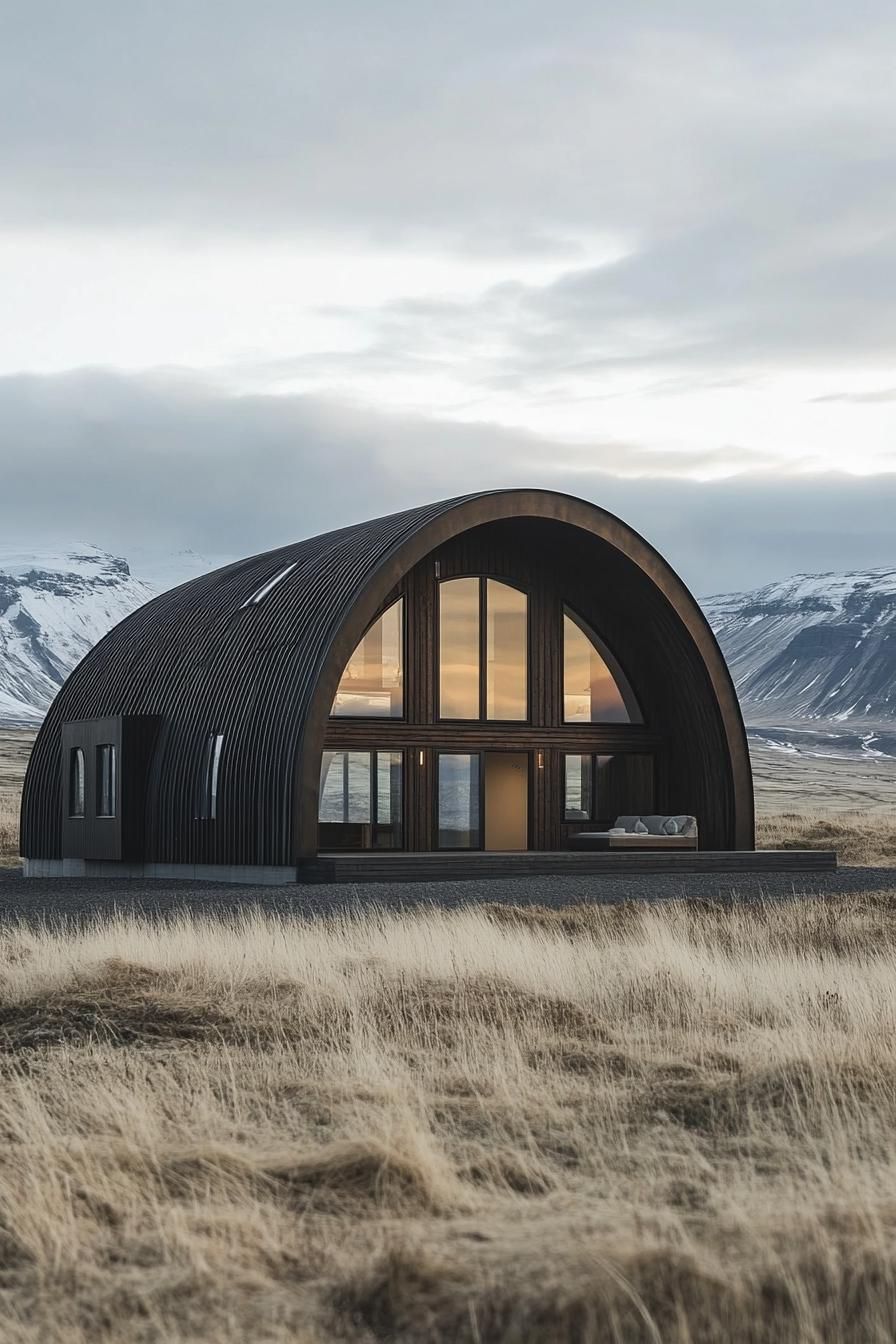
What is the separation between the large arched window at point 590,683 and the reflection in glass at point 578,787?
2.59 ft

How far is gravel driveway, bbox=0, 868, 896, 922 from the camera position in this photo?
19.7 metres

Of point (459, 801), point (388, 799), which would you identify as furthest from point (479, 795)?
point (388, 799)

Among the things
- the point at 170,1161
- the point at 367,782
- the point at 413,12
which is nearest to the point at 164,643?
the point at 367,782

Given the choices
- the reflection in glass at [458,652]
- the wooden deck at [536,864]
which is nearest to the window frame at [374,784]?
the wooden deck at [536,864]

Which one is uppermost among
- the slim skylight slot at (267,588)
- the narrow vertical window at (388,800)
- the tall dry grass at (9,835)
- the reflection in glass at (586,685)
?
the slim skylight slot at (267,588)

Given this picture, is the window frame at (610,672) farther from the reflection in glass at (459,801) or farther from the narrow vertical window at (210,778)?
the narrow vertical window at (210,778)

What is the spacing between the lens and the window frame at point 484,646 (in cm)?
2931

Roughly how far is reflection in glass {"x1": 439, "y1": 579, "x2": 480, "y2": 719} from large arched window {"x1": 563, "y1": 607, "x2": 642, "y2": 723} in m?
2.15

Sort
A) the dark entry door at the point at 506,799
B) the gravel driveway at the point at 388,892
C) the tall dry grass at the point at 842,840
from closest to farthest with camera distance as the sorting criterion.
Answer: the gravel driveway at the point at 388,892
the dark entry door at the point at 506,799
the tall dry grass at the point at 842,840

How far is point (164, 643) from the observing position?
31.1 m

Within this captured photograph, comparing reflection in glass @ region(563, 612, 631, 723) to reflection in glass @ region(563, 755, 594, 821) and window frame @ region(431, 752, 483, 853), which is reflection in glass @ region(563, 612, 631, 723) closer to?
reflection in glass @ region(563, 755, 594, 821)

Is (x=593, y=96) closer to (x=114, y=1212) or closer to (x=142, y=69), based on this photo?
A: (x=142, y=69)

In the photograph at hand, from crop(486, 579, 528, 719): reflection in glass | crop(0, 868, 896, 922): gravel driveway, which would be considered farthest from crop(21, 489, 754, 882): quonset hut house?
crop(0, 868, 896, 922): gravel driveway

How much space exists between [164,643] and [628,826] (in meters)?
9.44
